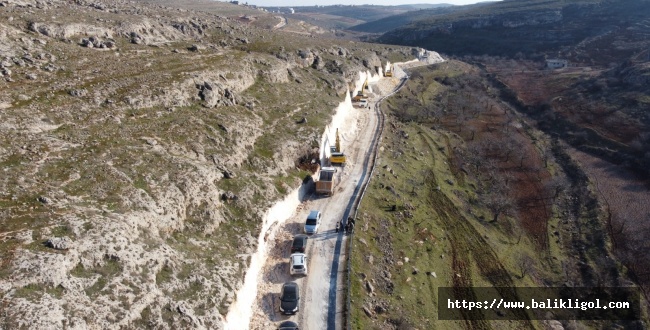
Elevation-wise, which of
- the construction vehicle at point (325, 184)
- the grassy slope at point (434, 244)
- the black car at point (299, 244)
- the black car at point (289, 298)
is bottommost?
the grassy slope at point (434, 244)

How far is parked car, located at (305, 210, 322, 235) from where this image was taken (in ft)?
134

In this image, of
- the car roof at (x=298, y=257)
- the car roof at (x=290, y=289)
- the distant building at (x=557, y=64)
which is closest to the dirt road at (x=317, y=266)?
the car roof at (x=290, y=289)

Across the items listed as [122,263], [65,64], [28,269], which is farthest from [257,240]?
[65,64]

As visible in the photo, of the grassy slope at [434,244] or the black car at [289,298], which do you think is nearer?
the black car at [289,298]

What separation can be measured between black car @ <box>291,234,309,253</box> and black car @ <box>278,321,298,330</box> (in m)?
8.52

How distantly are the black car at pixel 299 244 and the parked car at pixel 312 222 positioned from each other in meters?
2.30

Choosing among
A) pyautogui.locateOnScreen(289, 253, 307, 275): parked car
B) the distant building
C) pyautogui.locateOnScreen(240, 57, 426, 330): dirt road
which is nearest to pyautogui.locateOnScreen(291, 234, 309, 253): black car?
pyautogui.locateOnScreen(240, 57, 426, 330): dirt road

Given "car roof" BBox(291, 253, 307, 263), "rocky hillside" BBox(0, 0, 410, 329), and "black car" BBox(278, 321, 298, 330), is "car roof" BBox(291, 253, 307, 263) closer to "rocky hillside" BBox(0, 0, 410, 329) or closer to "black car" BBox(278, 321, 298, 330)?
"rocky hillside" BBox(0, 0, 410, 329)

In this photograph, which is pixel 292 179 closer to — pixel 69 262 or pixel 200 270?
pixel 200 270

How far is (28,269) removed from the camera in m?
22.6

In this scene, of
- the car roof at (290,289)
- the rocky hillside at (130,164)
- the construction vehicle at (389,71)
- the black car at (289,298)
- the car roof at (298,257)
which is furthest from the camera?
the construction vehicle at (389,71)

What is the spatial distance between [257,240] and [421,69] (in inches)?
4735

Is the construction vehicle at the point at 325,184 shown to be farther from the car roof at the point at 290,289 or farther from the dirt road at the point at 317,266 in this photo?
the car roof at the point at 290,289

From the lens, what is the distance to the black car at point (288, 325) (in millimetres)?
28905
